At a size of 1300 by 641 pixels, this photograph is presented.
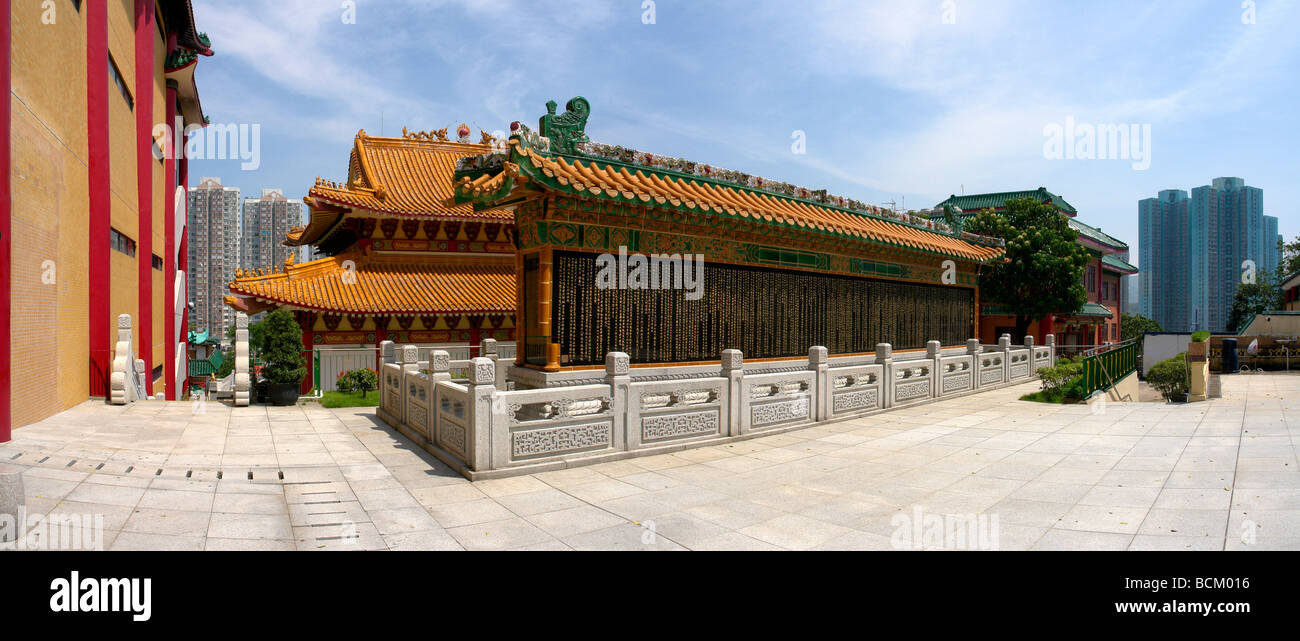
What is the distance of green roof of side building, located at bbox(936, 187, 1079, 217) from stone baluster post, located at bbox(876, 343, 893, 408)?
23529mm

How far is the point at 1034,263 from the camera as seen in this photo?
23953 mm

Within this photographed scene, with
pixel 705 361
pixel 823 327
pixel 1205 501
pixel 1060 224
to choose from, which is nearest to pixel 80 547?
pixel 705 361

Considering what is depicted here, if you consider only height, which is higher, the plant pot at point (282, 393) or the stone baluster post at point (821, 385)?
the stone baluster post at point (821, 385)

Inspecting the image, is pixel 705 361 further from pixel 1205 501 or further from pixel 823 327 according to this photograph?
pixel 1205 501

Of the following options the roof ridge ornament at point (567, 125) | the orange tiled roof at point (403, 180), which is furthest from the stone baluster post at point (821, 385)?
the orange tiled roof at point (403, 180)

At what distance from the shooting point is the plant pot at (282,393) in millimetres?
14195

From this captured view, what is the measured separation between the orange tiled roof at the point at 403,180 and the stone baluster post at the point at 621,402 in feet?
34.3

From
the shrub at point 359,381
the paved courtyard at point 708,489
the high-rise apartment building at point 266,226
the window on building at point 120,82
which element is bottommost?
the paved courtyard at point 708,489

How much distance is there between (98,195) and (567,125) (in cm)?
987

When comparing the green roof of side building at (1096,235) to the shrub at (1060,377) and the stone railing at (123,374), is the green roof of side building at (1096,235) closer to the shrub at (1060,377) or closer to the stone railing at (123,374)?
the shrub at (1060,377)

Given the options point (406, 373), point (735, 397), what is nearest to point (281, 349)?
point (406, 373)

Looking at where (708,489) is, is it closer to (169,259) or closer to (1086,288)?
(169,259)

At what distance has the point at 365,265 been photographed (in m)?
18.7

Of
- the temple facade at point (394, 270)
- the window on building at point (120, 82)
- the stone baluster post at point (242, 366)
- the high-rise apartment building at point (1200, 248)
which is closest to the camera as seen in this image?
the stone baluster post at point (242, 366)
